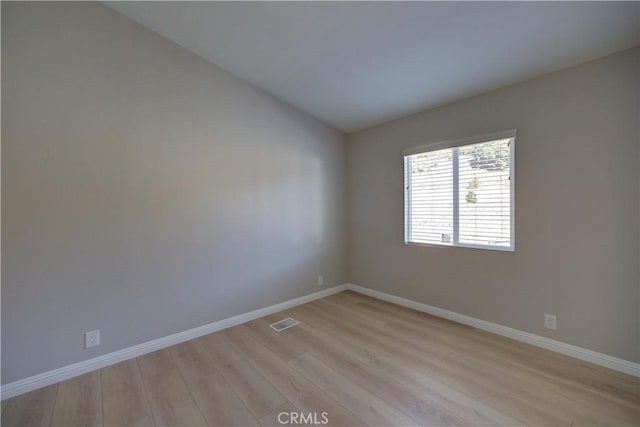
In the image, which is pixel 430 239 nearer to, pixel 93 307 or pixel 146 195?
pixel 146 195

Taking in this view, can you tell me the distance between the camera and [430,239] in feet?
10.5

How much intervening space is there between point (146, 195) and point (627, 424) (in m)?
3.70

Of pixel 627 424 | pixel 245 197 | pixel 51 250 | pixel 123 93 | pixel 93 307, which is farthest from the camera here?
pixel 245 197

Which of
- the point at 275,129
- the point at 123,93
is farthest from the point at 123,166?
A: the point at 275,129

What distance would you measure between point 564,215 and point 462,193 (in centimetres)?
86

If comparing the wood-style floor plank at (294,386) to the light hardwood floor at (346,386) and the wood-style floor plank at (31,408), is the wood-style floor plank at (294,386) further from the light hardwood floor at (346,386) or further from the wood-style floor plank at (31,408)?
the wood-style floor plank at (31,408)

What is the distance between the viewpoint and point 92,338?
2146 millimetres

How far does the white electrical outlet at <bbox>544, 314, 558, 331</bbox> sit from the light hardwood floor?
0.22m

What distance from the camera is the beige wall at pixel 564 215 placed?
2018 mm

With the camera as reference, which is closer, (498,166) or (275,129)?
(498,166)

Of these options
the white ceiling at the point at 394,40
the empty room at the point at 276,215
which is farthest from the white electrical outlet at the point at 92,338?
the white ceiling at the point at 394,40

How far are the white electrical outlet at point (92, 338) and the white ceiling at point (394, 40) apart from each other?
2.68 metres

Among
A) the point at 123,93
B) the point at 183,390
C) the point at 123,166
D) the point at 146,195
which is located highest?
the point at 123,93
